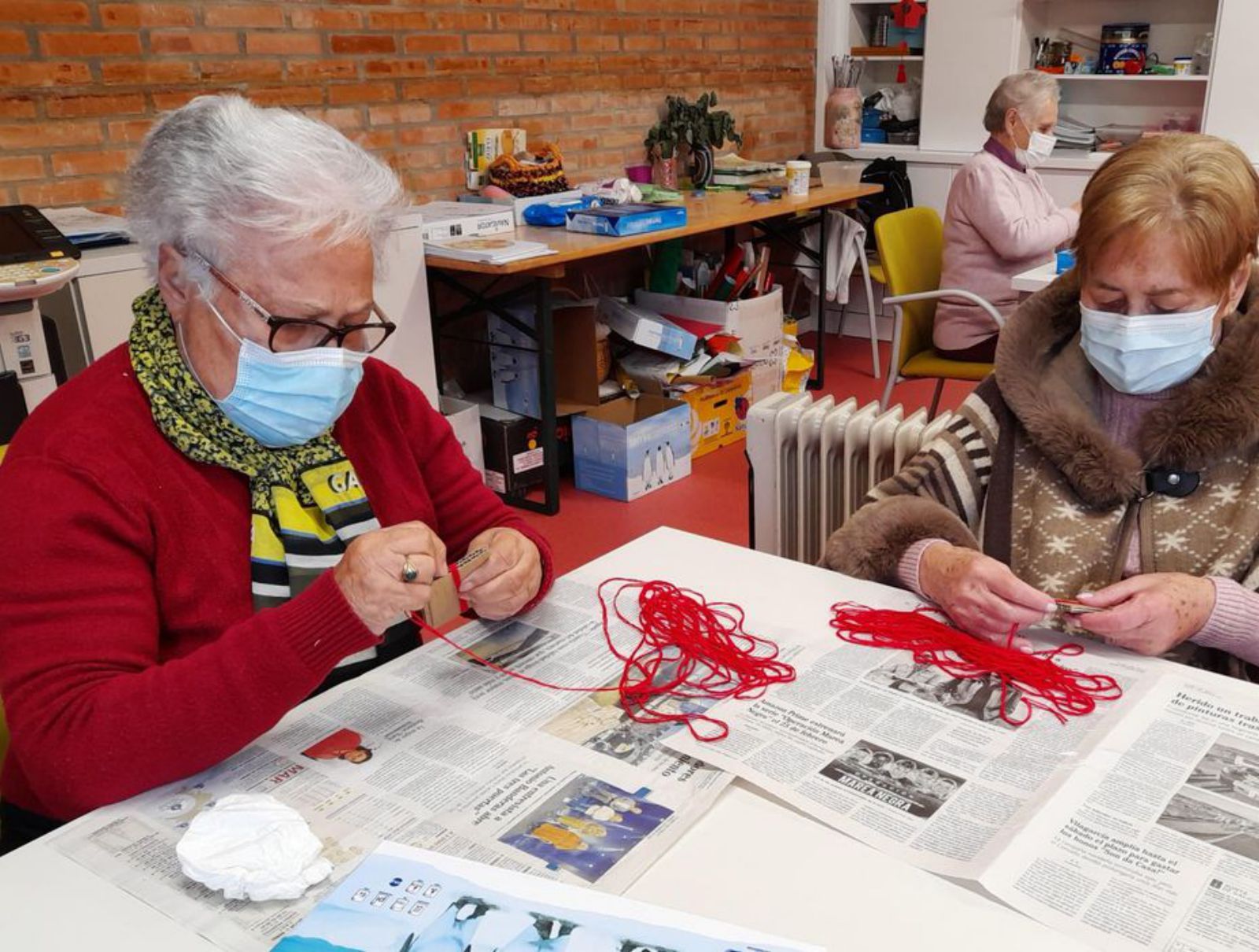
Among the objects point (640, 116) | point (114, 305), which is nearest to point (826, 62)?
point (640, 116)

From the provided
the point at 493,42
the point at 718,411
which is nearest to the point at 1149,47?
the point at 718,411

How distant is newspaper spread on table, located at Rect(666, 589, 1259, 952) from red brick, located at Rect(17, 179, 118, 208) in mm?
2499

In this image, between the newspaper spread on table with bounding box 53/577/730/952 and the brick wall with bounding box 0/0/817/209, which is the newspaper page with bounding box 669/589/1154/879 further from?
the brick wall with bounding box 0/0/817/209

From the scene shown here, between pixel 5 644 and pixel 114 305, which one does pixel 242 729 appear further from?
pixel 114 305

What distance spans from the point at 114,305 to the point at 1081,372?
2042 millimetres

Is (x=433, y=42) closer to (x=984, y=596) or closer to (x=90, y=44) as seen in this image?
(x=90, y=44)

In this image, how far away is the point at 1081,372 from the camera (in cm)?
149

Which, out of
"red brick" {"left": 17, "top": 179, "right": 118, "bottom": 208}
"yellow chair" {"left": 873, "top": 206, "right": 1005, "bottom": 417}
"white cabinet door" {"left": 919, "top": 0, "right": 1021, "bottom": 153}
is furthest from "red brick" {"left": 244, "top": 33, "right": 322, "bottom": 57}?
"white cabinet door" {"left": 919, "top": 0, "right": 1021, "bottom": 153}

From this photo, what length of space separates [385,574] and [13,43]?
2.38 m

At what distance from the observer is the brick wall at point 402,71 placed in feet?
9.28

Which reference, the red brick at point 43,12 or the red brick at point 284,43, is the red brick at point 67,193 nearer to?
the red brick at point 43,12

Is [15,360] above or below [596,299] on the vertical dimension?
above

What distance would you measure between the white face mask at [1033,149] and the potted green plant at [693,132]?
4.42 ft

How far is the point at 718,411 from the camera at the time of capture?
409cm
